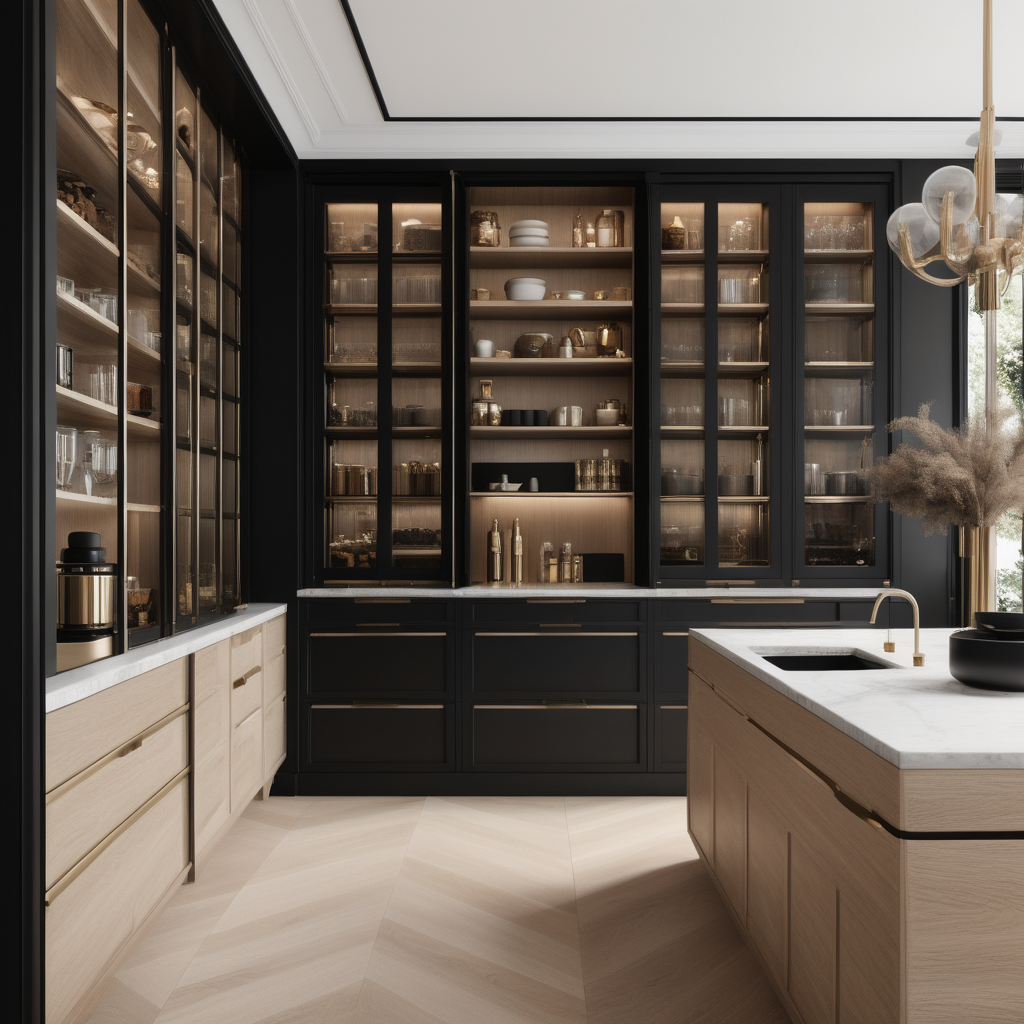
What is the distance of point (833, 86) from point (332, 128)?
2.26 metres

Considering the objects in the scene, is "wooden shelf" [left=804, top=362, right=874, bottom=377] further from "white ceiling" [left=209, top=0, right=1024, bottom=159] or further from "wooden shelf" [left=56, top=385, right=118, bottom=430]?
"wooden shelf" [left=56, top=385, right=118, bottom=430]

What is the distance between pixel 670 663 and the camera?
381cm

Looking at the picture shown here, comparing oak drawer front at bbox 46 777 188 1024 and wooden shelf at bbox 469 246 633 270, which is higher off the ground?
wooden shelf at bbox 469 246 633 270

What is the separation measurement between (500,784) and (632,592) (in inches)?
43.5

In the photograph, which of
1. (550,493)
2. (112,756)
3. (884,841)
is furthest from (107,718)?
(550,493)

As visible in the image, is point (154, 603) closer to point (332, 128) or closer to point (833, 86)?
point (332, 128)

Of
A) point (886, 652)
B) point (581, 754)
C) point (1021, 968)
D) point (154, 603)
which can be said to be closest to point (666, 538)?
point (581, 754)

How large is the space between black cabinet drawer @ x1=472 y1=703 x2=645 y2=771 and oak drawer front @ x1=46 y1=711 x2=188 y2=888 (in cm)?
160

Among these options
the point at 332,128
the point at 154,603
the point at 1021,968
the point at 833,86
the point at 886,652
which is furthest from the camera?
the point at 332,128

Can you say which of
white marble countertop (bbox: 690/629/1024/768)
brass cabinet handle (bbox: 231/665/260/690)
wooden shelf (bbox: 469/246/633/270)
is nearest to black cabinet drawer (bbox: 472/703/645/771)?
brass cabinet handle (bbox: 231/665/260/690)

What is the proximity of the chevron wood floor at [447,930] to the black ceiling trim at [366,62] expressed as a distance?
3.15 m

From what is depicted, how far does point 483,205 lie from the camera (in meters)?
4.28

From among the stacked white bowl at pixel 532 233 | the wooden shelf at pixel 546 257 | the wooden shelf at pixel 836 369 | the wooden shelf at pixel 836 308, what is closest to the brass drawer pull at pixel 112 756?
the wooden shelf at pixel 546 257

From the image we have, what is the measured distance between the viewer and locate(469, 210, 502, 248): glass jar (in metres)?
4.07
